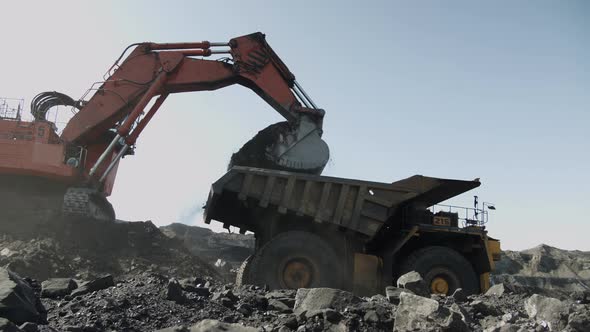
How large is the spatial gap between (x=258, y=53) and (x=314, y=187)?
18.9ft

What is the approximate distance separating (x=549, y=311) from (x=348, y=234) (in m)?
4.06

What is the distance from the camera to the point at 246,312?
20.4 feet

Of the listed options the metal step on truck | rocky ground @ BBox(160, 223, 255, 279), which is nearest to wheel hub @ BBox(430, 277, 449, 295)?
the metal step on truck

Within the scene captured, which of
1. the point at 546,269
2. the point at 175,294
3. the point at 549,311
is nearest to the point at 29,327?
the point at 175,294

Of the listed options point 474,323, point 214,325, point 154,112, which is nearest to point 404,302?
point 474,323

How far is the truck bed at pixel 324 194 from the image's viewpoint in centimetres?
981

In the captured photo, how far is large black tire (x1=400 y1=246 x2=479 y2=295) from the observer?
9.91m

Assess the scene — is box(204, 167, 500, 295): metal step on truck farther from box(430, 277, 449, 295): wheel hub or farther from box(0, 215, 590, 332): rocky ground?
box(0, 215, 590, 332): rocky ground

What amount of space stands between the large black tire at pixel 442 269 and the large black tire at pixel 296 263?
142 centimetres

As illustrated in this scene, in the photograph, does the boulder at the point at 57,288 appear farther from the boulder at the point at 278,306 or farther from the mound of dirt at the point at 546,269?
the mound of dirt at the point at 546,269

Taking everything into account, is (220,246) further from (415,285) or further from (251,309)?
(251,309)

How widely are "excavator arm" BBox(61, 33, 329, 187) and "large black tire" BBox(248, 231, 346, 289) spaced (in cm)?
361

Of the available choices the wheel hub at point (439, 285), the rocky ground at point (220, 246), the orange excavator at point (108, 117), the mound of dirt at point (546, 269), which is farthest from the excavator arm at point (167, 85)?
the mound of dirt at point (546, 269)

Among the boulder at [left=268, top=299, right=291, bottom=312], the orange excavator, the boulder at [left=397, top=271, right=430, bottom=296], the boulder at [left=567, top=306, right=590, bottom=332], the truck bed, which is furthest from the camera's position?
the orange excavator
